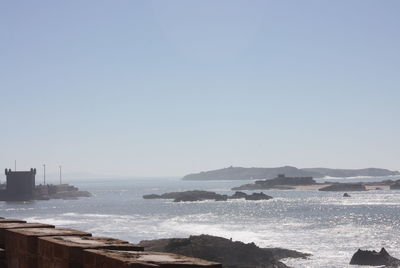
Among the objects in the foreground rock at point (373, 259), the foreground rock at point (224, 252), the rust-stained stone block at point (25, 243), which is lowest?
the foreground rock at point (373, 259)

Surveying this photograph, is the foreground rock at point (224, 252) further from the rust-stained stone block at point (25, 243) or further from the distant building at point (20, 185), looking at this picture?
the distant building at point (20, 185)

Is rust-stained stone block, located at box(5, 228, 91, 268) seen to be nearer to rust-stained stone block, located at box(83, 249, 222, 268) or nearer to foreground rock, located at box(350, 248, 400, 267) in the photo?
rust-stained stone block, located at box(83, 249, 222, 268)

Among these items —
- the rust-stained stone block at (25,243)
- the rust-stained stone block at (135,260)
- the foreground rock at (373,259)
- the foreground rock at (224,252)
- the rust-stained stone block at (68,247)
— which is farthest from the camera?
the foreground rock at (373,259)

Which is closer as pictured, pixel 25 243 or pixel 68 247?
pixel 68 247

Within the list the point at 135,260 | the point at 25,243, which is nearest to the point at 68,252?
the point at 135,260

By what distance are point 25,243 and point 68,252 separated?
1500 millimetres

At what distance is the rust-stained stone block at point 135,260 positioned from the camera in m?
5.12

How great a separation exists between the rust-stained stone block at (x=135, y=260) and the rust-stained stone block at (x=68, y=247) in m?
0.22

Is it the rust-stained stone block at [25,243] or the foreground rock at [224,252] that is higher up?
the rust-stained stone block at [25,243]

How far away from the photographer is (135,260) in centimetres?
528

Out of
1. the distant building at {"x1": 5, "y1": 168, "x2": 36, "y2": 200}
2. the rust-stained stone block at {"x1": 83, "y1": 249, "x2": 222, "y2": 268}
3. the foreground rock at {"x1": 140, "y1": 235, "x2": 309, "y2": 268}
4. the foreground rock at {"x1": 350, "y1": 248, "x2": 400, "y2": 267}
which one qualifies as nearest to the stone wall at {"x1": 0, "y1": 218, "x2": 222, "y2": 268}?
the rust-stained stone block at {"x1": 83, "y1": 249, "x2": 222, "y2": 268}

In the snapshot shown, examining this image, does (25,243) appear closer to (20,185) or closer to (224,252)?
(224,252)

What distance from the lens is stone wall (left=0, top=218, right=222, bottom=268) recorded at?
5.34 meters

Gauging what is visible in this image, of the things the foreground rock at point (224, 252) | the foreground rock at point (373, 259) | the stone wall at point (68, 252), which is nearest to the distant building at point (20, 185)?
the foreground rock at point (224, 252)
